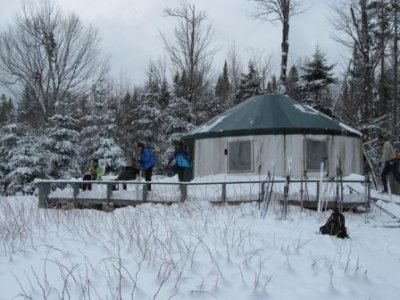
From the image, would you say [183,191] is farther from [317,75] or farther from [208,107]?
[208,107]

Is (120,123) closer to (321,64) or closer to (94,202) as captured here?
(321,64)

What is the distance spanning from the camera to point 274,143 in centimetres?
1389

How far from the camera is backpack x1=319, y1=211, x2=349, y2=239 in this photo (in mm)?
6648

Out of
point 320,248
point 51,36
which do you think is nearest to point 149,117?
point 51,36

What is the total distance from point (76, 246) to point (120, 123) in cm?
2787

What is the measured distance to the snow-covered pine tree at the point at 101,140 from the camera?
23.3 meters

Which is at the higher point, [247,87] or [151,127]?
[247,87]

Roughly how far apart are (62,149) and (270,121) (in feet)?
31.1

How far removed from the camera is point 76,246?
5227 mm

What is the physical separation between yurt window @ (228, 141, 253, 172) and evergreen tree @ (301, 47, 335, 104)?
12492 mm

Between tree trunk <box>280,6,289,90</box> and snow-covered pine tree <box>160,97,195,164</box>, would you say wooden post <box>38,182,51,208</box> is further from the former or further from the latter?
snow-covered pine tree <box>160,97,195,164</box>

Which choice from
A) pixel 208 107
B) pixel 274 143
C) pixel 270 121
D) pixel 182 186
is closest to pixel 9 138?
pixel 270 121

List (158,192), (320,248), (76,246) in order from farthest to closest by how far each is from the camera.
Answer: (158,192)
(320,248)
(76,246)

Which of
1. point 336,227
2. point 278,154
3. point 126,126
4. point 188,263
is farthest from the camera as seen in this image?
point 126,126
